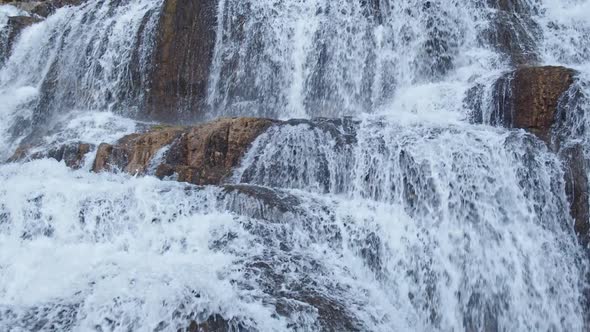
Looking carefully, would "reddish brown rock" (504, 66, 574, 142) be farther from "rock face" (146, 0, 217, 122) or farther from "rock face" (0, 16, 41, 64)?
"rock face" (0, 16, 41, 64)

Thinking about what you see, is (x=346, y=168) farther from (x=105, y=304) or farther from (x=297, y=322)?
(x=105, y=304)

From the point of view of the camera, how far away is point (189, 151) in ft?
36.4

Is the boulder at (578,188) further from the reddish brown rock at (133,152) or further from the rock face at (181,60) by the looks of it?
the rock face at (181,60)

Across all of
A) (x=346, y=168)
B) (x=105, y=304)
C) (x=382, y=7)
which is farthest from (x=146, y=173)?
(x=382, y=7)

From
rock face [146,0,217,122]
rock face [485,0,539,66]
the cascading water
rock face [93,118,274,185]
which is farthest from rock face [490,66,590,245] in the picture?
rock face [146,0,217,122]

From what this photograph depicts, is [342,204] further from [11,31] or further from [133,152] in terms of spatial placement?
[11,31]

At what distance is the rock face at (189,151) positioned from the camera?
1063 centimetres

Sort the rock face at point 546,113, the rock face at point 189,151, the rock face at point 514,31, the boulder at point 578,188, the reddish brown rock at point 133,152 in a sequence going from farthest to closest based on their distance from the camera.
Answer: the rock face at point 514,31, the reddish brown rock at point 133,152, the rock face at point 189,151, the rock face at point 546,113, the boulder at point 578,188

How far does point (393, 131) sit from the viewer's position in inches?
403

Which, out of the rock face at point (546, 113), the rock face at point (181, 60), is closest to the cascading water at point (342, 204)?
the rock face at point (546, 113)

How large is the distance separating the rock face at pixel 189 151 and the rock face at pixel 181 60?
4405 mm

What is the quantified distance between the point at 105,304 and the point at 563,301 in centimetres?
587

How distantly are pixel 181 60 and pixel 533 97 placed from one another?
366 inches

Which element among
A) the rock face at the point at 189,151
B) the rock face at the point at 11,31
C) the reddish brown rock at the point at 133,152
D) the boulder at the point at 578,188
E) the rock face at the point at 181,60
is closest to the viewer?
the boulder at the point at 578,188
